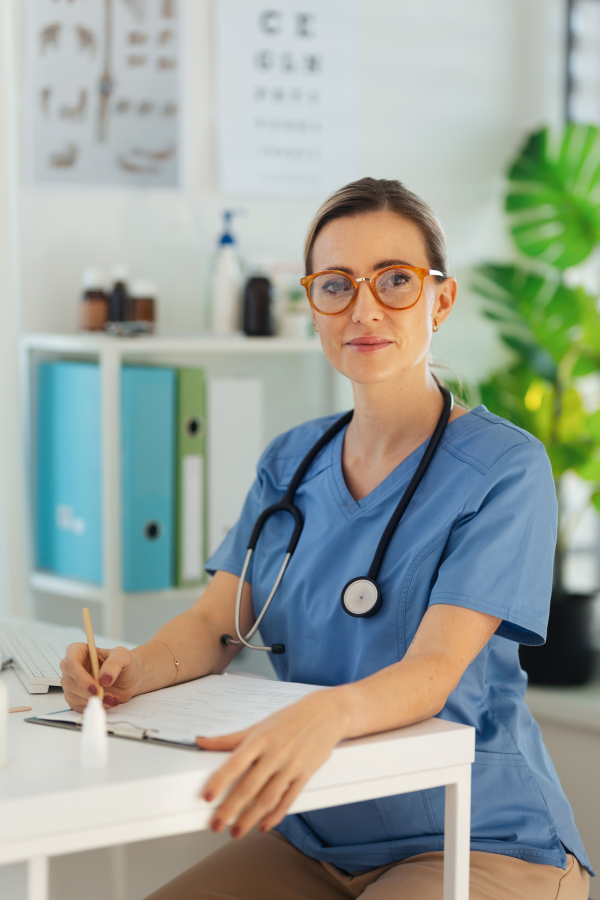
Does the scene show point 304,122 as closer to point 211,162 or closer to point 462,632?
point 211,162

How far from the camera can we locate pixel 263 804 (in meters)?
0.80

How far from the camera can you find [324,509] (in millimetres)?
1274

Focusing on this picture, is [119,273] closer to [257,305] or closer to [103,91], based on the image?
[257,305]

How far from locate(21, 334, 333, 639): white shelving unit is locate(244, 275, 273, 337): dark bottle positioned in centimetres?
5

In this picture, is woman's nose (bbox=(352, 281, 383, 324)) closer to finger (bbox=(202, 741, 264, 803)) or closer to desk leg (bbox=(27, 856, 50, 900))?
finger (bbox=(202, 741, 264, 803))

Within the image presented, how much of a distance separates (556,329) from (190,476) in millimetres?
1095

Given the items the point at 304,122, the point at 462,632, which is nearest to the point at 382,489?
the point at 462,632

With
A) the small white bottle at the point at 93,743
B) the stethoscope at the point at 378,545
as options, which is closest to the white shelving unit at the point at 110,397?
the stethoscope at the point at 378,545

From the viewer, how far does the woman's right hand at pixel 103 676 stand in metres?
1.01

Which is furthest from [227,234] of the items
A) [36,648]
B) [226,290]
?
[36,648]

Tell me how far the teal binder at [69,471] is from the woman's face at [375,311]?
0.82 m

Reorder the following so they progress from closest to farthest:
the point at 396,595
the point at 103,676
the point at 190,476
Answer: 1. the point at 103,676
2. the point at 396,595
3. the point at 190,476

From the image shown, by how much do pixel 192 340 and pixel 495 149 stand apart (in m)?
1.23

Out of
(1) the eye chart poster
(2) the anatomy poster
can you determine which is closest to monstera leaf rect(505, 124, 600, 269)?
(1) the eye chart poster
